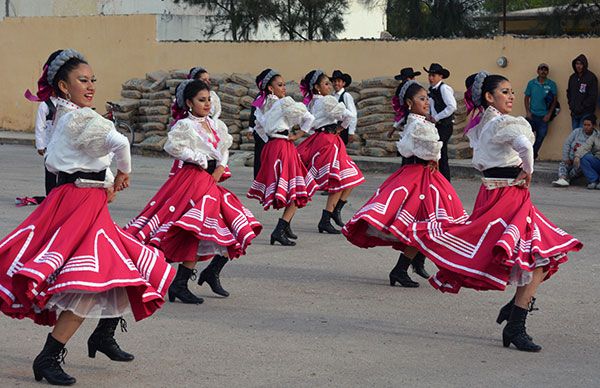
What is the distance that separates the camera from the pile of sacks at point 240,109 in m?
19.5

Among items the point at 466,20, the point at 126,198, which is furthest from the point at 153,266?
the point at 466,20

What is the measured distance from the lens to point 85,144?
6.39 m

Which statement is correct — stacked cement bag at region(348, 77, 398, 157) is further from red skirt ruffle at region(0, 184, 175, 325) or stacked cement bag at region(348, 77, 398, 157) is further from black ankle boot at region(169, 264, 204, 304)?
red skirt ruffle at region(0, 184, 175, 325)

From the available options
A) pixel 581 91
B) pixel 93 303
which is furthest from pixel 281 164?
pixel 581 91

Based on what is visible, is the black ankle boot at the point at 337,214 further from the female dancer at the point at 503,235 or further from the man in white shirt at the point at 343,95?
the female dancer at the point at 503,235

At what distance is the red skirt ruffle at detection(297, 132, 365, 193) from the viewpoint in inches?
485

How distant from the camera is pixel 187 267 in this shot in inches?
335

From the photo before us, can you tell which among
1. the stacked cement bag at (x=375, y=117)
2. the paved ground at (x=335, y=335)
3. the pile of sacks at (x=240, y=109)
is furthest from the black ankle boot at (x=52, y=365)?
the stacked cement bag at (x=375, y=117)

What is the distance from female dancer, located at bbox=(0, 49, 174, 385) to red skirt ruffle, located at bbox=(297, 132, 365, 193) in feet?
19.3

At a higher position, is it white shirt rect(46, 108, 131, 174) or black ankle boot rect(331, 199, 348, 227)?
white shirt rect(46, 108, 131, 174)

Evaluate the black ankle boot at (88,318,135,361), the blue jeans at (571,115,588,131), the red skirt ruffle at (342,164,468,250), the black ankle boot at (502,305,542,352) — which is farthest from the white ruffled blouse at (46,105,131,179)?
the blue jeans at (571,115,588,131)

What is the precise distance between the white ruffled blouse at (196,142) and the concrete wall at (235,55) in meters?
11.0

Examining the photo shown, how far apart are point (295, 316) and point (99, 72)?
17.8 metres

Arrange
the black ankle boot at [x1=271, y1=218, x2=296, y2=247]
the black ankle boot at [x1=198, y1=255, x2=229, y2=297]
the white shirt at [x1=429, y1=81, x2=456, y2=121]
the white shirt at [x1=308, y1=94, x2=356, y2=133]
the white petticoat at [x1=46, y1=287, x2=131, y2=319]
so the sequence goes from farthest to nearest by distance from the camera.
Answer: the white shirt at [x1=429, y1=81, x2=456, y2=121] < the white shirt at [x1=308, y1=94, x2=356, y2=133] < the black ankle boot at [x1=271, y1=218, x2=296, y2=247] < the black ankle boot at [x1=198, y1=255, x2=229, y2=297] < the white petticoat at [x1=46, y1=287, x2=131, y2=319]
